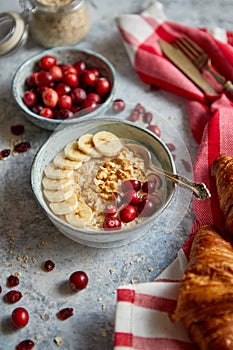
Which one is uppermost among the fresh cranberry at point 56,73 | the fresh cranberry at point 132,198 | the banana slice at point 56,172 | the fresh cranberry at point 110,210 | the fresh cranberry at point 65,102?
the fresh cranberry at point 56,73

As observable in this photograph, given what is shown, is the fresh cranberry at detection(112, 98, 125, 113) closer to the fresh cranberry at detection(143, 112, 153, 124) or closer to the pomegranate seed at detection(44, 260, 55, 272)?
the fresh cranberry at detection(143, 112, 153, 124)

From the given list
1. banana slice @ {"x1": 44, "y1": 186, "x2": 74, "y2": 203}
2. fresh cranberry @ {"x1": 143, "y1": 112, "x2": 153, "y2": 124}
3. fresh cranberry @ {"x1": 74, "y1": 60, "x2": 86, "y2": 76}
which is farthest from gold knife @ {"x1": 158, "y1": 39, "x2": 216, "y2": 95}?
banana slice @ {"x1": 44, "y1": 186, "x2": 74, "y2": 203}

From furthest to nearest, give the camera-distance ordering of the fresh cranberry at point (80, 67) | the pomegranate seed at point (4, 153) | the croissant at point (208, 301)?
the fresh cranberry at point (80, 67), the pomegranate seed at point (4, 153), the croissant at point (208, 301)

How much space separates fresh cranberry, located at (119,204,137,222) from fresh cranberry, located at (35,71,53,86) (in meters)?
0.75

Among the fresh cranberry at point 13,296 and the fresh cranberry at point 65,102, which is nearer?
the fresh cranberry at point 13,296

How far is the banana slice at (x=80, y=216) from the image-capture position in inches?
75.4

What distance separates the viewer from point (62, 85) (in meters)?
2.39

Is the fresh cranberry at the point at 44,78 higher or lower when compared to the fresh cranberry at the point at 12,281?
higher

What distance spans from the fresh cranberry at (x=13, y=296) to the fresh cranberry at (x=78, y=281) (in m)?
0.17

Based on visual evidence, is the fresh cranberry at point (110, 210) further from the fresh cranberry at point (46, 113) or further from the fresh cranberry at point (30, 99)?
the fresh cranberry at point (30, 99)

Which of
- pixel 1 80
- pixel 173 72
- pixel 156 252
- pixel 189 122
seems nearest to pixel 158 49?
pixel 173 72

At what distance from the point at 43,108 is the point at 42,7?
46cm

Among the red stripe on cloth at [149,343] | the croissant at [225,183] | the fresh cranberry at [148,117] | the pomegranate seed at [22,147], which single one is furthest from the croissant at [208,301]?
the pomegranate seed at [22,147]

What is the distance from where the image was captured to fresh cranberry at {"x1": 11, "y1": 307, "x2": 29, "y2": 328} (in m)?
1.76
